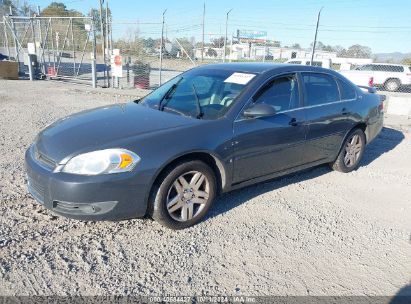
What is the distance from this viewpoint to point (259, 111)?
3.46 m

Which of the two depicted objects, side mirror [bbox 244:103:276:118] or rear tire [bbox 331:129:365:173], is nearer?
side mirror [bbox 244:103:276:118]

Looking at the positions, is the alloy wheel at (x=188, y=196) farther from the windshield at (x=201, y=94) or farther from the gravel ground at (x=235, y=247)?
the windshield at (x=201, y=94)

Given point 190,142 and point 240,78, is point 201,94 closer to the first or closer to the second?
point 240,78

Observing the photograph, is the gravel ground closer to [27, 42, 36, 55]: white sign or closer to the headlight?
the headlight

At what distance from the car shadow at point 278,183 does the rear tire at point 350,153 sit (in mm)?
229

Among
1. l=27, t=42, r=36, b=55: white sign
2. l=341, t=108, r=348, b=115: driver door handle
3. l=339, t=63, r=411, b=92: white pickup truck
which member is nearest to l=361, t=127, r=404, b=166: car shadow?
l=341, t=108, r=348, b=115: driver door handle

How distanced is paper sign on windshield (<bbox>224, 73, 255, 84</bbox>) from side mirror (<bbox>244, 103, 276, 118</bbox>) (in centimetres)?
40

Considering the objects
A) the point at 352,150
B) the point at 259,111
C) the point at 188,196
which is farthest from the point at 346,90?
the point at 188,196

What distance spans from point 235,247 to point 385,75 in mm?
19196

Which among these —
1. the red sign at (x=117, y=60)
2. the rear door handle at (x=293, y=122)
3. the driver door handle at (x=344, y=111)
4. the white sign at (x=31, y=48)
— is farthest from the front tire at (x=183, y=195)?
the white sign at (x=31, y=48)

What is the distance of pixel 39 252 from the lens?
9.20ft

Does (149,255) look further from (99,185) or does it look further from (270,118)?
(270,118)

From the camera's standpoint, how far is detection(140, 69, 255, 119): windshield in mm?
3611

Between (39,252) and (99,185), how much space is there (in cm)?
77
